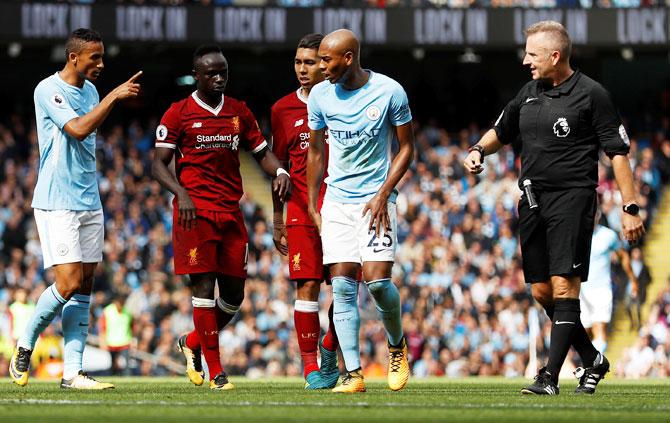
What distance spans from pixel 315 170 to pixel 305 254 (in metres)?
0.83

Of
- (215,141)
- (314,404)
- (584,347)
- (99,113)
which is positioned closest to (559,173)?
(584,347)

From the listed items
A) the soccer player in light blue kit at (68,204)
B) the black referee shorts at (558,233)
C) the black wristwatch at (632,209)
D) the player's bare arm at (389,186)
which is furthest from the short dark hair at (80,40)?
the black wristwatch at (632,209)

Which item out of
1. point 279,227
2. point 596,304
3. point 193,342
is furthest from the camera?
point 596,304

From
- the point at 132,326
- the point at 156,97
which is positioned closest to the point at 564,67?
the point at 132,326

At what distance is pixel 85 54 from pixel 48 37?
55.0ft

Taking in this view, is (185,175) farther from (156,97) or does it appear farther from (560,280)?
(156,97)

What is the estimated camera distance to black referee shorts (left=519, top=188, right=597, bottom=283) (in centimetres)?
854

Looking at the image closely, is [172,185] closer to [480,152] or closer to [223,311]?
[223,311]

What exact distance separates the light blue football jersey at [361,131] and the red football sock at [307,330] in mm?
1100

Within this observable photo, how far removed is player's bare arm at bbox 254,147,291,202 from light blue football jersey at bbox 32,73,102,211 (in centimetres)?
125

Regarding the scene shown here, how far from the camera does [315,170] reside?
367 inches

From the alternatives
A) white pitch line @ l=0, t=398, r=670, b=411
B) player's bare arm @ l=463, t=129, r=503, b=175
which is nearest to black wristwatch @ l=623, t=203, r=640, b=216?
player's bare arm @ l=463, t=129, r=503, b=175

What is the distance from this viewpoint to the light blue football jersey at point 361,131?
8.95 metres

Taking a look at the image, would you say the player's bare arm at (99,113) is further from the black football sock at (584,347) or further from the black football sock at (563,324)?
the black football sock at (584,347)
